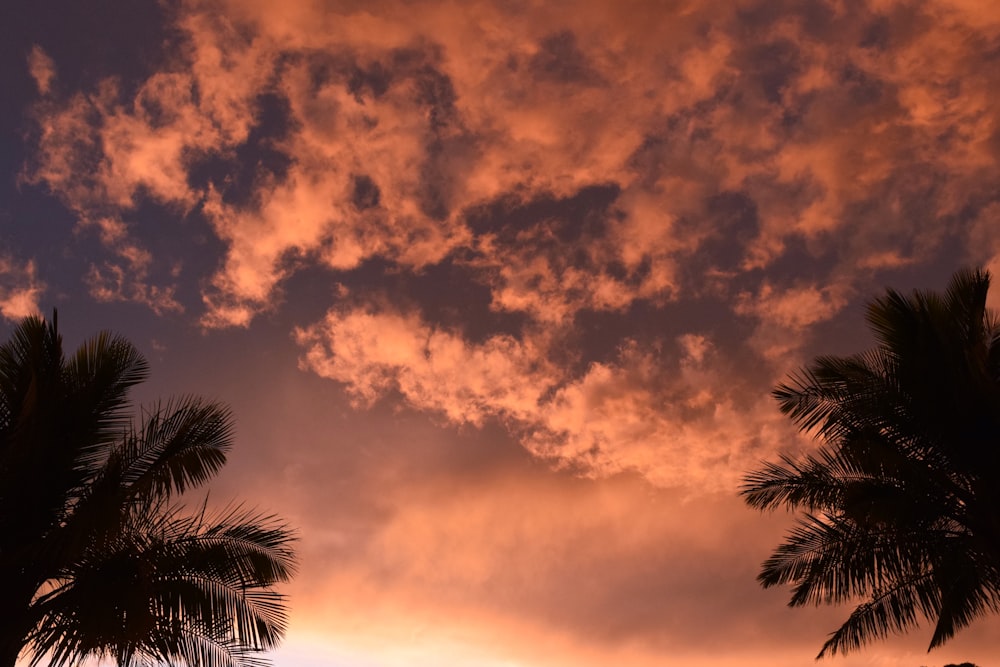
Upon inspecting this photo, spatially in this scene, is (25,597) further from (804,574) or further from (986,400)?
(986,400)

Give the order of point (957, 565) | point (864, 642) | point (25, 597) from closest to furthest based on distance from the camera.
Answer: point (25, 597), point (957, 565), point (864, 642)

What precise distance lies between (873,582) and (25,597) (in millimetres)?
13472

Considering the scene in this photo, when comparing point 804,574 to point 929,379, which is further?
point 804,574

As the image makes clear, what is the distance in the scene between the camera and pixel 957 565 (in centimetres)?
1119

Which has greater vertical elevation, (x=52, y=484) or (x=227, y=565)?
(x=52, y=484)

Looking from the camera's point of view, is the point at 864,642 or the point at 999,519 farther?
the point at 864,642

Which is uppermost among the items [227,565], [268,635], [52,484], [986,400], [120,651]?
[986,400]

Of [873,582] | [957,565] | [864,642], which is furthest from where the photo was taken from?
[864,642]

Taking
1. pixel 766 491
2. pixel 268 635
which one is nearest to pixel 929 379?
pixel 766 491

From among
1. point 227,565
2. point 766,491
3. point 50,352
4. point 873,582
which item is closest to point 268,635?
point 227,565

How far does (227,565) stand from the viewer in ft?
36.8

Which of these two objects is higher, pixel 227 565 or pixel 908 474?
pixel 908 474

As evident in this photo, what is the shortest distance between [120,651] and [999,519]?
42.3 ft

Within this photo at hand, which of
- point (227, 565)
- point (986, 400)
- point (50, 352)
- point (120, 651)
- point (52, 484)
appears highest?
point (50, 352)
